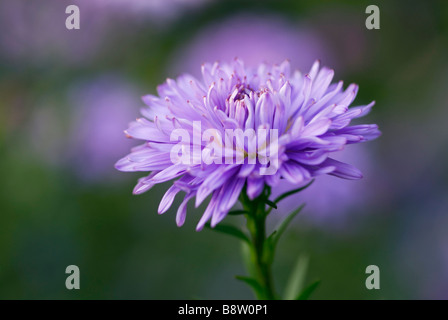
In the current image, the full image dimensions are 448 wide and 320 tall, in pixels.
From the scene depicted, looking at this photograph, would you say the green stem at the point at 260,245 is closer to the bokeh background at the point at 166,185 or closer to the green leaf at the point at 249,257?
the green leaf at the point at 249,257

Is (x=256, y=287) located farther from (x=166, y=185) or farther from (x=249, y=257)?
(x=166, y=185)

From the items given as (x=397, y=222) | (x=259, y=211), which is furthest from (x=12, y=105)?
(x=397, y=222)

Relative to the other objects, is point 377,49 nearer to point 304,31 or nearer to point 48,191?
point 304,31

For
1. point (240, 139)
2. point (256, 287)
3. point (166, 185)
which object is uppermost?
point (166, 185)

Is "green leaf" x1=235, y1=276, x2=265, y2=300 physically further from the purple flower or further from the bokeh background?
the bokeh background

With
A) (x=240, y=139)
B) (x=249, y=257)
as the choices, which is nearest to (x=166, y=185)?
(x=249, y=257)
